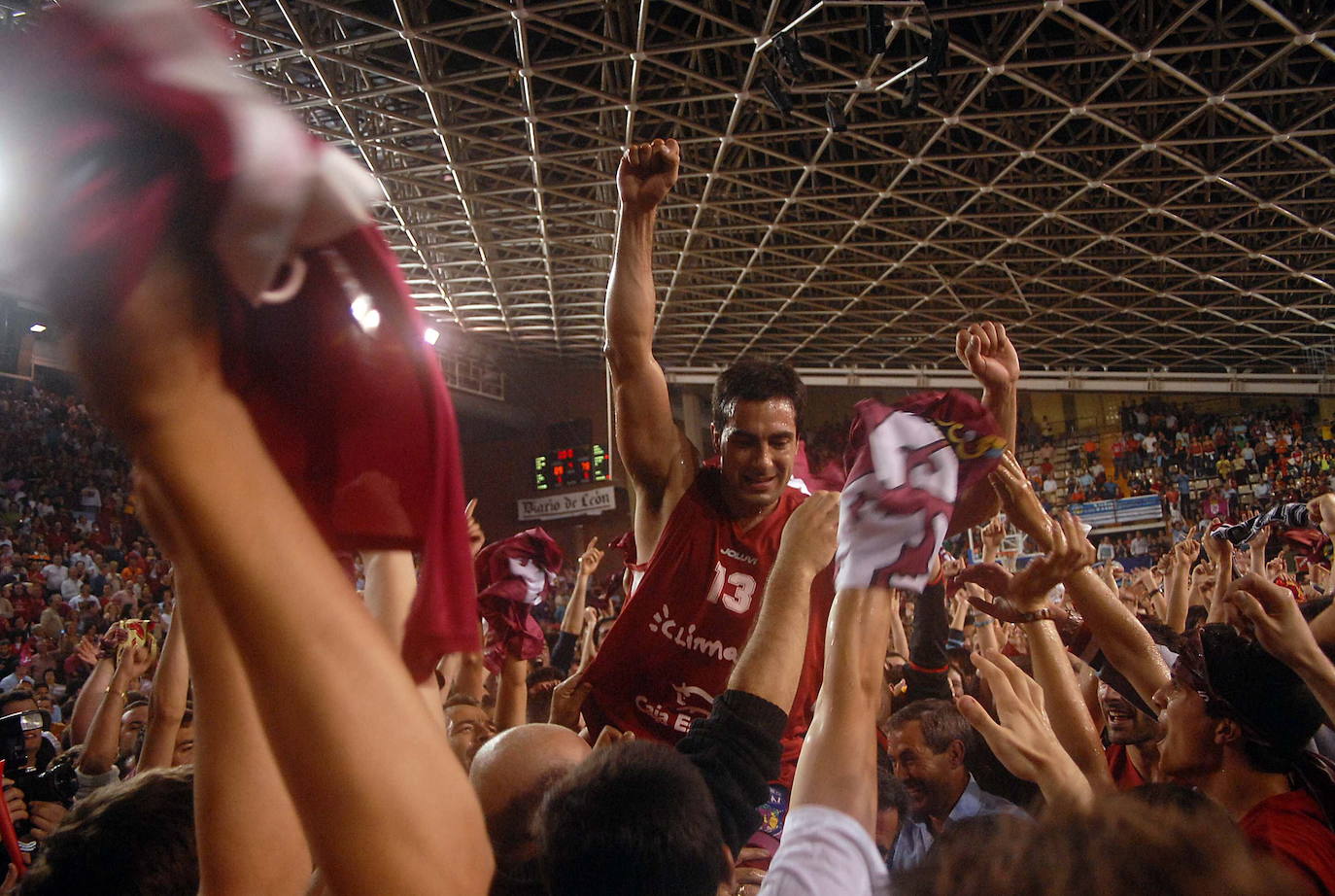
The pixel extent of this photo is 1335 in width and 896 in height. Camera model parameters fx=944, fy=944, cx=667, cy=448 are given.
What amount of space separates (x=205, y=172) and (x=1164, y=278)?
2067 centimetres

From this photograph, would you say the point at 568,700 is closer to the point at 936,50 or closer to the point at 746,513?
the point at 746,513

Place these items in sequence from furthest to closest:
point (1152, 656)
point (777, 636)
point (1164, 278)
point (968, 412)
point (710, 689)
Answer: point (1164, 278) < point (1152, 656) < point (710, 689) < point (968, 412) < point (777, 636)

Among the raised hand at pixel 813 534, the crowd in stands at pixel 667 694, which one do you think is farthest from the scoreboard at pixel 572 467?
the raised hand at pixel 813 534

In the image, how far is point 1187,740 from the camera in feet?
6.95

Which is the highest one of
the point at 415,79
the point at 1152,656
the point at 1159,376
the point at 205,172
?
the point at 415,79

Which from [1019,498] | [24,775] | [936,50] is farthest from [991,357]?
[936,50]

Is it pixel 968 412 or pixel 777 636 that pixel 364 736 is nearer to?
pixel 777 636

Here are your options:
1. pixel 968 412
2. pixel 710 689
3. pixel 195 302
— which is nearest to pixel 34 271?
pixel 195 302

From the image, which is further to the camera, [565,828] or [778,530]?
[778,530]

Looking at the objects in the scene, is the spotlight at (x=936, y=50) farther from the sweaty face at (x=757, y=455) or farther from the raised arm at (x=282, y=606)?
the raised arm at (x=282, y=606)

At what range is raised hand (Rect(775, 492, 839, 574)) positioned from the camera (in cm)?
138

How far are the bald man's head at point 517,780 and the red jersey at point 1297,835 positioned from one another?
114 cm

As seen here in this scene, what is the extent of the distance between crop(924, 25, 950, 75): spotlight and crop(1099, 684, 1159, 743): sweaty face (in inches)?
345

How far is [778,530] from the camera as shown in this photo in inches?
96.2
